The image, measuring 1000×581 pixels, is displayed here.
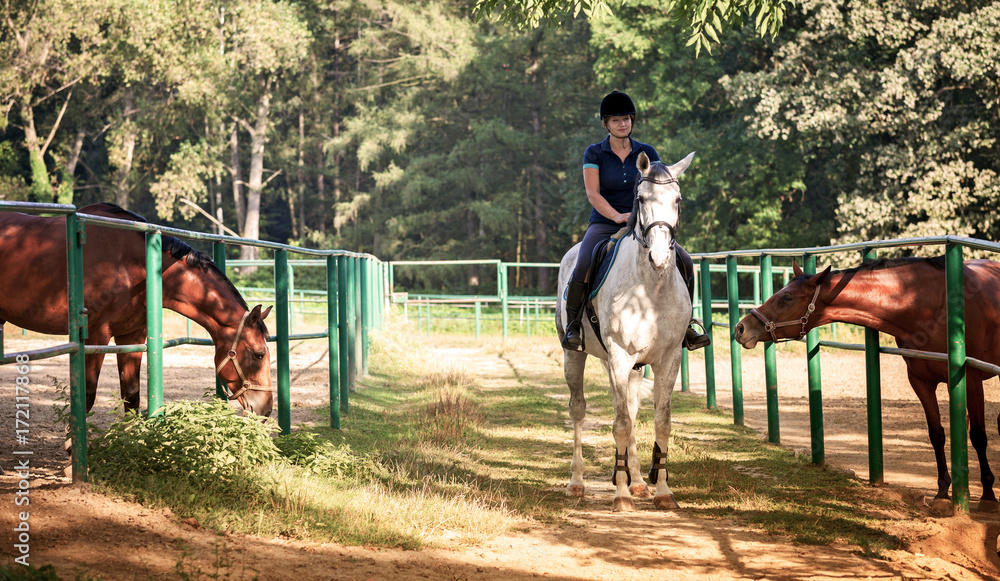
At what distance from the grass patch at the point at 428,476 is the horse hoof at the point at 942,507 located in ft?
0.53

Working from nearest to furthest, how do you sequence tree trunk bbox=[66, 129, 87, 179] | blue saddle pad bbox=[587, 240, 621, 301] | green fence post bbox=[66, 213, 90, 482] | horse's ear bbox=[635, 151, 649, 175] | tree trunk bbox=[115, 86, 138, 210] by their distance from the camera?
green fence post bbox=[66, 213, 90, 482]
horse's ear bbox=[635, 151, 649, 175]
blue saddle pad bbox=[587, 240, 621, 301]
tree trunk bbox=[115, 86, 138, 210]
tree trunk bbox=[66, 129, 87, 179]

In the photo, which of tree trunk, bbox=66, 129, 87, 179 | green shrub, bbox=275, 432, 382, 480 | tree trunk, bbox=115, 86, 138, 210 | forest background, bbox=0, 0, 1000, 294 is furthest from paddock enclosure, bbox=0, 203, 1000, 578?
tree trunk, bbox=66, 129, 87, 179

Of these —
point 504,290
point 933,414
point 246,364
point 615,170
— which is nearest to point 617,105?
point 615,170

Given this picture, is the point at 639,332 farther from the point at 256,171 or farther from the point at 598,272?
the point at 256,171

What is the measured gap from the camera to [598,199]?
19.1 feet

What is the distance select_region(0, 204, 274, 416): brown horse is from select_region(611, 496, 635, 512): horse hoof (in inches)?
95.4

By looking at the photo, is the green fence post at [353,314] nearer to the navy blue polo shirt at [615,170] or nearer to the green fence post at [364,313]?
the green fence post at [364,313]

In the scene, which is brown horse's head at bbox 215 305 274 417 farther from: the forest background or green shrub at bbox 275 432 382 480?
the forest background

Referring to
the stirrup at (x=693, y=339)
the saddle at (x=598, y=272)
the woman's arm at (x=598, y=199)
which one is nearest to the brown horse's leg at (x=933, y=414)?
the stirrup at (x=693, y=339)

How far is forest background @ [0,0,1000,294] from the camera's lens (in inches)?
743

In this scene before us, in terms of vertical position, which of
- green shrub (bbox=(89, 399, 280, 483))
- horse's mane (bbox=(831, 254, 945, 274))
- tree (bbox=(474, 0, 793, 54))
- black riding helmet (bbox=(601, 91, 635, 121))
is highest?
tree (bbox=(474, 0, 793, 54))

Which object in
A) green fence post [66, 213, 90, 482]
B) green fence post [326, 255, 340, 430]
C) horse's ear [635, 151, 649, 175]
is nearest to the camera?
green fence post [66, 213, 90, 482]

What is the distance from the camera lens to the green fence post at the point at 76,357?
3928 mm

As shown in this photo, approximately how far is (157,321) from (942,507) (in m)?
4.44
